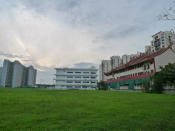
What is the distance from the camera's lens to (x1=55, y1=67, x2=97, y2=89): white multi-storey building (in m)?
81.2

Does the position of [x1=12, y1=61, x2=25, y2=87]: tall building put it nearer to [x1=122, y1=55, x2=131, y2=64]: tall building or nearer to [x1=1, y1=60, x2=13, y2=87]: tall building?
[x1=1, y1=60, x2=13, y2=87]: tall building

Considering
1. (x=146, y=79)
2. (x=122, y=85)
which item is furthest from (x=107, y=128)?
(x=122, y=85)

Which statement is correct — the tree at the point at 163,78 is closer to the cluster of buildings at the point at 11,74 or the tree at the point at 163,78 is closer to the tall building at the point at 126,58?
the tall building at the point at 126,58

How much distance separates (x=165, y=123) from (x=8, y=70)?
391 feet

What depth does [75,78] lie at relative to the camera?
82.2 meters

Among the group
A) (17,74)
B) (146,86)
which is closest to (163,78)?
(146,86)

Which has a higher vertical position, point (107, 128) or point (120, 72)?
point (120, 72)

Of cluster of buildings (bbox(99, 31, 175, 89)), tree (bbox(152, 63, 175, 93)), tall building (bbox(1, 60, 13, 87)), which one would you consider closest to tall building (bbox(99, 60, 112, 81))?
cluster of buildings (bbox(99, 31, 175, 89))

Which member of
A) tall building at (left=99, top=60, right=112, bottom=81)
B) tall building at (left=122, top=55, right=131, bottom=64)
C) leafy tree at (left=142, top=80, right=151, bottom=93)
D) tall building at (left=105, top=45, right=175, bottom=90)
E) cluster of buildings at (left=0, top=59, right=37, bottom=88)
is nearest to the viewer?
leafy tree at (left=142, top=80, right=151, bottom=93)

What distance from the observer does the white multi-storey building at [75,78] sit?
267ft

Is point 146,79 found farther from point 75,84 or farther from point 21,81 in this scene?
point 21,81

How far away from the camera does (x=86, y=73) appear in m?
83.7

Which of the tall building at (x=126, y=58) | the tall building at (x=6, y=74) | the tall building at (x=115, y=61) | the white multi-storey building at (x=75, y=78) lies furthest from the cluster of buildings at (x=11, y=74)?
the tall building at (x=126, y=58)

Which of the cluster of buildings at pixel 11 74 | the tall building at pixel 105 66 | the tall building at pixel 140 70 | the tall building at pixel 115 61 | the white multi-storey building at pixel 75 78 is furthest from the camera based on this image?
the cluster of buildings at pixel 11 74
